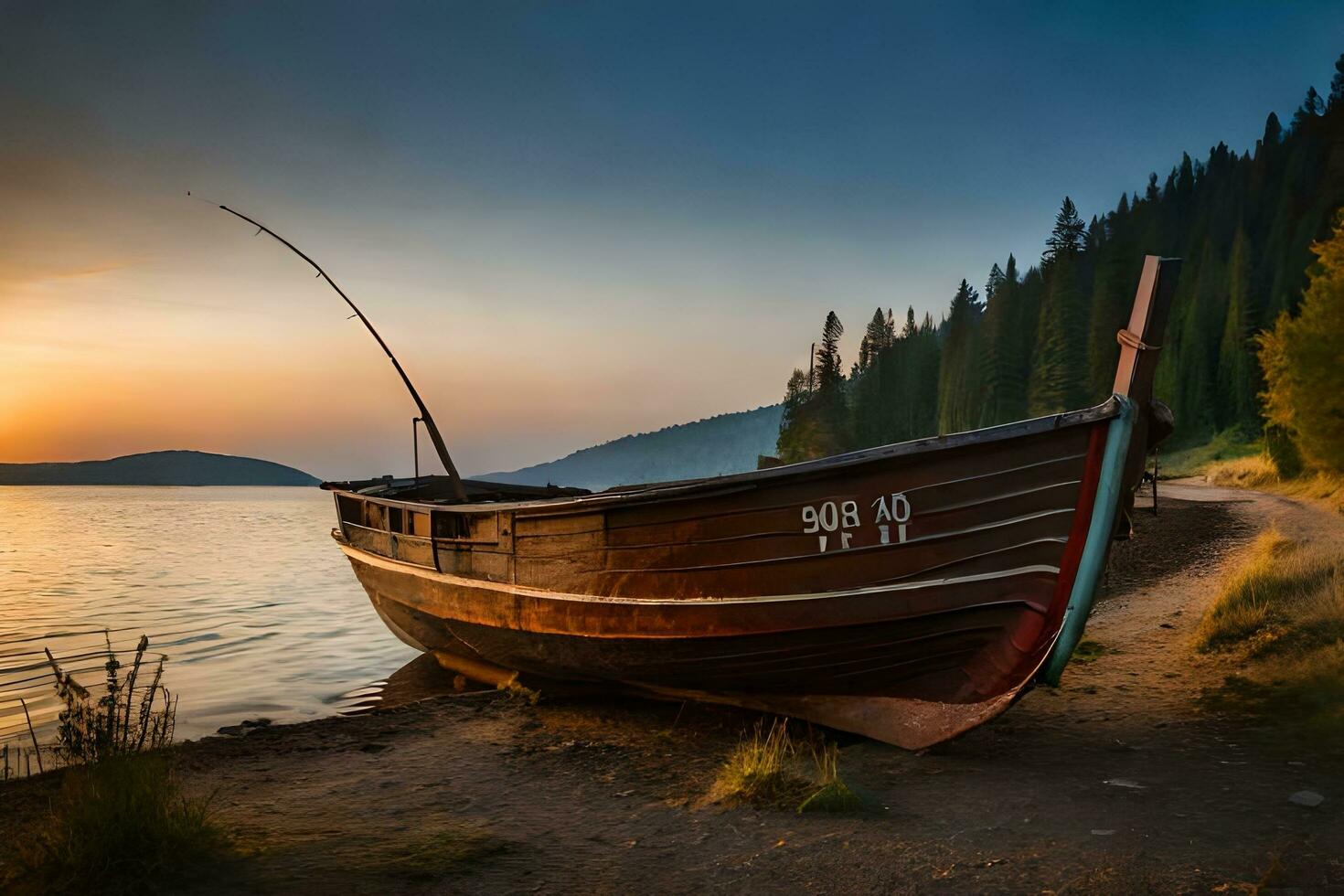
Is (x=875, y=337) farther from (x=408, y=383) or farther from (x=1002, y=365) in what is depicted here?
(x=408, y=383)

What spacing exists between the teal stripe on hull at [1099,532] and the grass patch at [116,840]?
5.74 meters

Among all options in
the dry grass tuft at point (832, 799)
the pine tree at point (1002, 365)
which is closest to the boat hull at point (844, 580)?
the dry grass tuft at point (832, 799)

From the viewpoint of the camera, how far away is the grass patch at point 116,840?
14.7 ft

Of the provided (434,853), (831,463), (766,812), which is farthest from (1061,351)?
(434,853)

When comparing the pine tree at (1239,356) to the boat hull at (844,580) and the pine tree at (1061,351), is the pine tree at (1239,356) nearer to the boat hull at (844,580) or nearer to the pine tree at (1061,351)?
the pine tree at (1061,351)

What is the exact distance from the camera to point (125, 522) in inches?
2862

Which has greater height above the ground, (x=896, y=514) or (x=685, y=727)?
(x=896, y=514)

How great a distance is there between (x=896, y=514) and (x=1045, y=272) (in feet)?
304

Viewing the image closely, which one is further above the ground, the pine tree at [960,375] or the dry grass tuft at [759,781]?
the pine tree at [960,375]

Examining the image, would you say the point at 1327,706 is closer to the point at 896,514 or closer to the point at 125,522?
the point at 896,514

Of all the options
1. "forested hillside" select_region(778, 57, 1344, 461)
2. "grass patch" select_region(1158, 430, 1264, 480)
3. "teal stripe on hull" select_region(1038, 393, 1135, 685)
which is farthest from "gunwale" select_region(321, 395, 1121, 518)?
"forested hillside" select_region(778, 57, 1344, 461)

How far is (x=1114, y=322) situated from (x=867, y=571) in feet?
245

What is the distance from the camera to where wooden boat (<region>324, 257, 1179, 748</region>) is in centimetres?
623

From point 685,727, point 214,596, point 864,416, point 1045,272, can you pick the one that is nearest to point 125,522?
point 214,596
